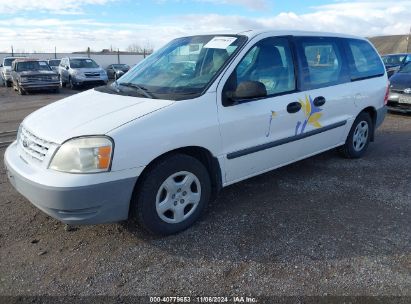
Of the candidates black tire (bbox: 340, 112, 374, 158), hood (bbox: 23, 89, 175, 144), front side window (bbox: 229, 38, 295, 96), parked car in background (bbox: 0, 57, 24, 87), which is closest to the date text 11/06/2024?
hood (bbox: 23, 89, 175, 144)

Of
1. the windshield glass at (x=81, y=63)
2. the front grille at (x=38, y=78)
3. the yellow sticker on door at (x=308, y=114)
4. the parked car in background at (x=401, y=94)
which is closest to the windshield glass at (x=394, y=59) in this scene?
the parked car in background at (x=401, y=94)

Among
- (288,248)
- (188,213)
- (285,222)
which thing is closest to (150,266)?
(188,213)

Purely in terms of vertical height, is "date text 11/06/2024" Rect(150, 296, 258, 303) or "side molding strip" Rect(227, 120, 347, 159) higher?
"side molding strip" Rect(227, 120, 347, 159)

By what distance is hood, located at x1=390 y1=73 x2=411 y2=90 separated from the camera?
8.92 m

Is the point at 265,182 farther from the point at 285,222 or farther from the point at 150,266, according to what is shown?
the point at 150,266

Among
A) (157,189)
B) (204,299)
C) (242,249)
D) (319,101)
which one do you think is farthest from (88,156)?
(319,101)

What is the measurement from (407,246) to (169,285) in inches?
80.6

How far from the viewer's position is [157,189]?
3.20 m

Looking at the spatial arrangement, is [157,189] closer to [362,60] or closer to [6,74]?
[362,60]

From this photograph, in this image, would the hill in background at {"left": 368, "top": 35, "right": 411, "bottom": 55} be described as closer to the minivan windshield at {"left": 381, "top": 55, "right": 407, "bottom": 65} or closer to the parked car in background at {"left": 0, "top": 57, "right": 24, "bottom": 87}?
the minivan windshield at {"left": 381, "top": 55, "right": 407, "bottom": 65}

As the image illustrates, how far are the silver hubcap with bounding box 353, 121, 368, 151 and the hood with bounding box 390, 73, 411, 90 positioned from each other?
158 inches

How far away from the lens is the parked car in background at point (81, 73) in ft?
63.5

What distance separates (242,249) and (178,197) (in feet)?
2.34

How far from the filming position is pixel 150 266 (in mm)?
3025
